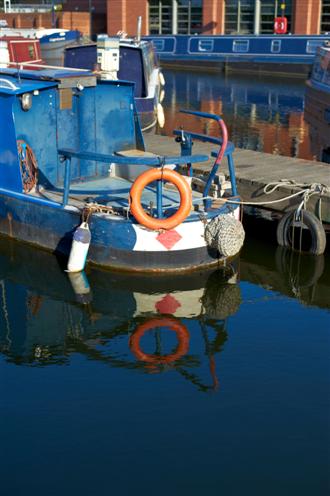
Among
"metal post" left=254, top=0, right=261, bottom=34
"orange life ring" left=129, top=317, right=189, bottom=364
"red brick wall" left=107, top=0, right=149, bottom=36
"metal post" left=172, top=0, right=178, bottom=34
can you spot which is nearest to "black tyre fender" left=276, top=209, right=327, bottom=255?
"orange life ring" left=129, top=317, right=189, bottom=364

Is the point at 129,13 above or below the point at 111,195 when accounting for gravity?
above

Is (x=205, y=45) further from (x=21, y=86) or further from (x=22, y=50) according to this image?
(x=21, y=86)

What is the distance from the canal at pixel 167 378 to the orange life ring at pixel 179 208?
1103 millimetres

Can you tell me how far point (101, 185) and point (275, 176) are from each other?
3.57 m

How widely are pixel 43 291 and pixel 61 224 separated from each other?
4.27 feet

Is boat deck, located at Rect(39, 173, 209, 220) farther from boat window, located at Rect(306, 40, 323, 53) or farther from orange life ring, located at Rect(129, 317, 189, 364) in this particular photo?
boat window, located at Rect(306, 40, 323, 53)

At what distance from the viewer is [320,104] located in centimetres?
3175

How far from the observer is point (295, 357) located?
1003cm

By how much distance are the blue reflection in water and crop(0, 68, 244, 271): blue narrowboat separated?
0.54 meters

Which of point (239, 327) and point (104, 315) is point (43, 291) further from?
point (239, 327)

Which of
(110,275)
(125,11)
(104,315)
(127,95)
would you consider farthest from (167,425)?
(125,11)

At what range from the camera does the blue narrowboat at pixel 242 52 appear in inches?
1762

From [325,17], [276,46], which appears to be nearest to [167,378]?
[276,46]

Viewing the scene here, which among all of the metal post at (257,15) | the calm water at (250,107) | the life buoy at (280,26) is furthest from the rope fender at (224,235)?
the metal post at (257,15)
